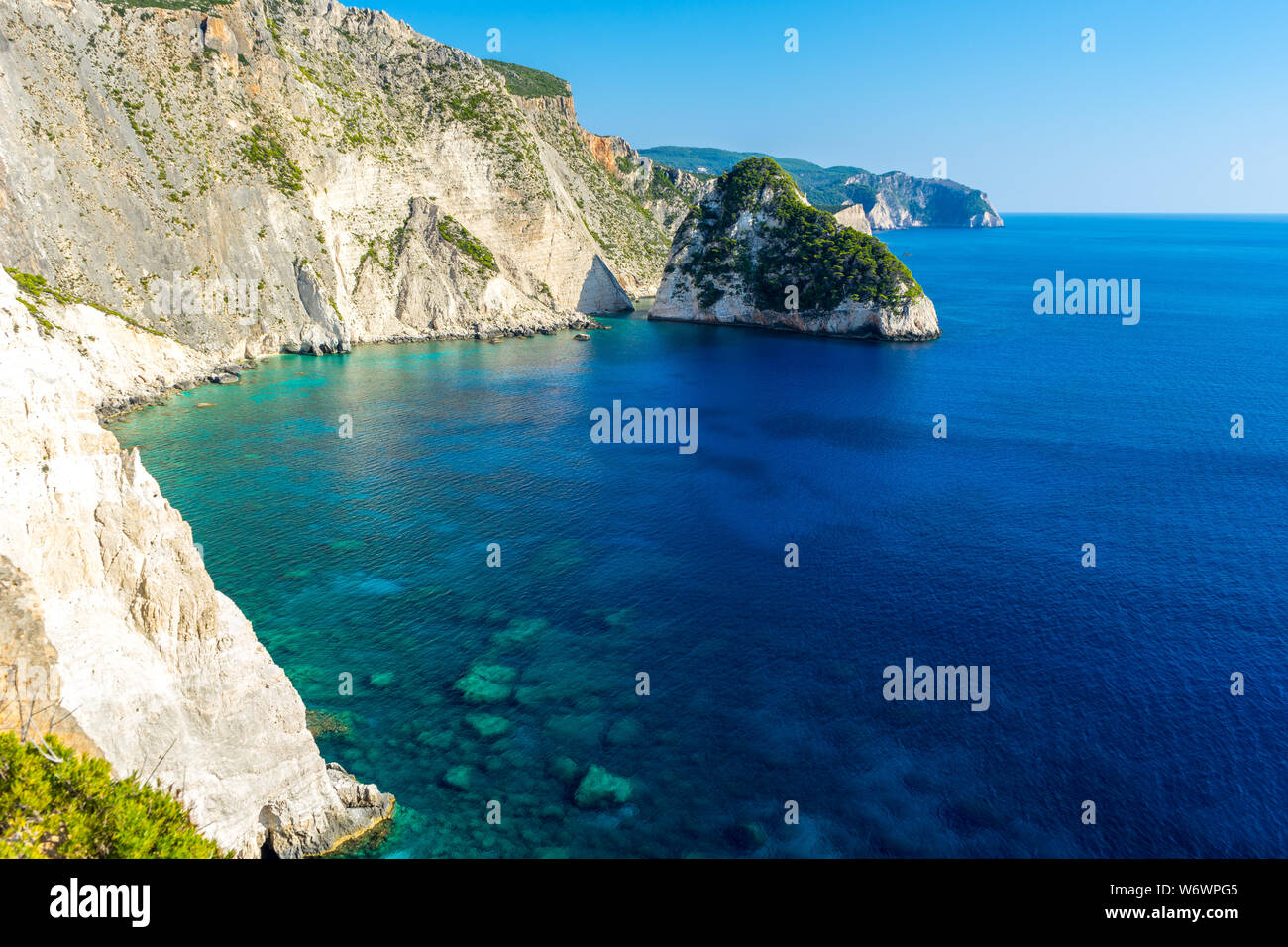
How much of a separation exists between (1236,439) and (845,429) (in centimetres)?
3531

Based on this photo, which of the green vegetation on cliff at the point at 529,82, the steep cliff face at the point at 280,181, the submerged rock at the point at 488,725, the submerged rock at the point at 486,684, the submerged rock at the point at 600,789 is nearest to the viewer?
the submerged rock at the point at 600,789

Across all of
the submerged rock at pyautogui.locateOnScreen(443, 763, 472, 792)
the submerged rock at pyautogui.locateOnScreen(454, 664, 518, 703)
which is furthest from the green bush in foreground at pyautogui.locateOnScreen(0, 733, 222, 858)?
the submerged rock at pyautogui.locateOnScreen(454, 664, 518, 703)

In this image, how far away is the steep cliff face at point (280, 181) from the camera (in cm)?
7906

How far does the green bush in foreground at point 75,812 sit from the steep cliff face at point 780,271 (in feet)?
382

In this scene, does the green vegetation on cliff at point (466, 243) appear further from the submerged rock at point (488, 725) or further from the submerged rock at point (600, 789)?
the submerged rock at point (600, 789)

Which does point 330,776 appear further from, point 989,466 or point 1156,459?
point 1156,459

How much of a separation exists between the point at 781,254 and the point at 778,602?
336 feet

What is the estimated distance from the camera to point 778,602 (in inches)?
1607

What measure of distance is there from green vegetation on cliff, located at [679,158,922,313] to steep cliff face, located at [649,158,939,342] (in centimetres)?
18

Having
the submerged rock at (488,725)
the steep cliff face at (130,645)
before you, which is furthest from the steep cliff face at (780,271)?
the steep cliff face at (130,645)

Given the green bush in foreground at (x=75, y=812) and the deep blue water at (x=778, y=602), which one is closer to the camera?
the green bush in foreground at (x=75, y=812)

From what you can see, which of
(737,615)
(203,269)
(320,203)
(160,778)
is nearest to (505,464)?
(737,615)

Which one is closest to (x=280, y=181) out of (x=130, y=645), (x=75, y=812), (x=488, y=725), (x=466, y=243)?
(x=466, y=243)

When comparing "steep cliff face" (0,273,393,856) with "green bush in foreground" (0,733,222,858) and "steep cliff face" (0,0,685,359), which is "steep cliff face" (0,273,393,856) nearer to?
"green bush in foreground" (0,733,222,858)
